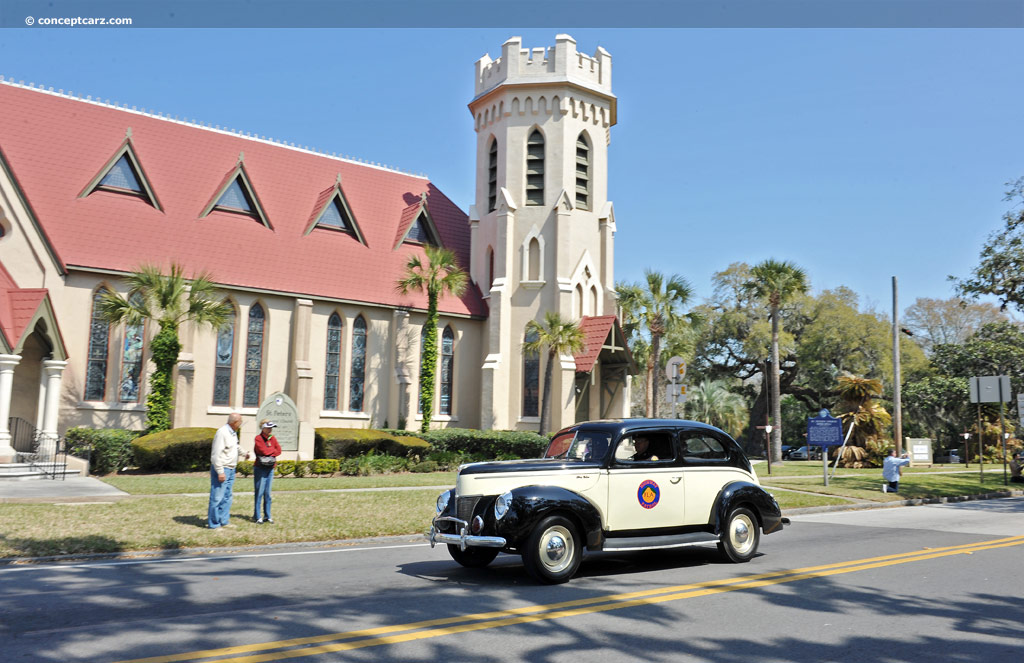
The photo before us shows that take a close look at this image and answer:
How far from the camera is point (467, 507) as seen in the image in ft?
28.7

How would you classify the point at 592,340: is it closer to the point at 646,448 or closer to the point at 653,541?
the point at 646,448

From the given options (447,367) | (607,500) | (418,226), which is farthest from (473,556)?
(418,226)

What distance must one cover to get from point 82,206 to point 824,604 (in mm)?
26753

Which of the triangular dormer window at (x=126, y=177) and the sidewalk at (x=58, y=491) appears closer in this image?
the sidewalk at (x=58, y=491)

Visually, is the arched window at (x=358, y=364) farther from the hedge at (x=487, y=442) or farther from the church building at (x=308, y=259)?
the hedge at (x=487, y=442)

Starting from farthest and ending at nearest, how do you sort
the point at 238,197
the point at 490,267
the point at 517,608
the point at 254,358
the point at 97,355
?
the point at 490,267 → the point at 238,197 → the point at 254,358 → the point at 97,355 → the point at 517,608

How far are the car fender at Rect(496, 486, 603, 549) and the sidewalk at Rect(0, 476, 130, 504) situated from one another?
34.9 ft

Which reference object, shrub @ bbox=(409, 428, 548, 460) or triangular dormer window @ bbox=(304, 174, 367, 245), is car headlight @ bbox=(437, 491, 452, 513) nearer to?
shrub @ bbox=(409, 428, 548, 460)

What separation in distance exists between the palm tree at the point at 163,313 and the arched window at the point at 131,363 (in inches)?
45.5

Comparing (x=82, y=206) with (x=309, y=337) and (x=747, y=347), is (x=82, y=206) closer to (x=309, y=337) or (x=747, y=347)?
(x=309, y=337)

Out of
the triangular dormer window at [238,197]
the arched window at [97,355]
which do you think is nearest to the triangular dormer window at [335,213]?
the triangular dormer window at [238,197]

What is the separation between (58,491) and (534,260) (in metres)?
20.7

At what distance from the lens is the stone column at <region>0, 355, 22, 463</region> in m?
21.5

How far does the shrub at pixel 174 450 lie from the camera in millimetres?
22172
